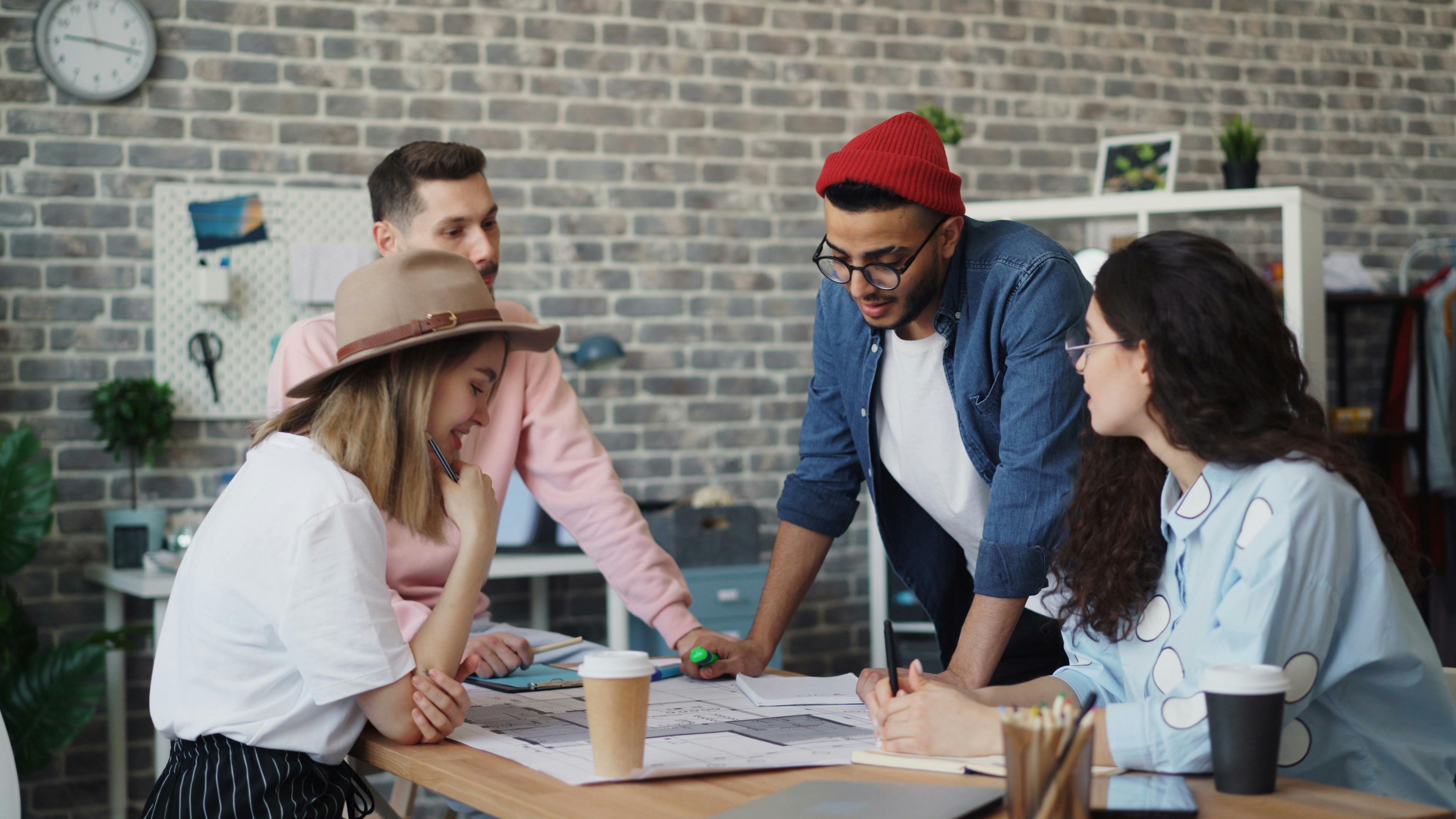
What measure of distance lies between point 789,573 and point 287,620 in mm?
860

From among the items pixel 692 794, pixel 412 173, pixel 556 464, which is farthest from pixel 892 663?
pixel 412 173

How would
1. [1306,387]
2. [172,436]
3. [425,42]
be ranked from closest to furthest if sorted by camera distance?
[1306,387]
[172,436]
[425,42]

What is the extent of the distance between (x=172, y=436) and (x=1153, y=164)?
3251 millimetres

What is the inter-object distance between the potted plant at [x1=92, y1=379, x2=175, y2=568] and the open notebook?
2.87 m

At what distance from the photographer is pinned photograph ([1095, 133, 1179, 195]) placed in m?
4.34

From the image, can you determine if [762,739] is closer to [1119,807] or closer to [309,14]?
[1119,807]

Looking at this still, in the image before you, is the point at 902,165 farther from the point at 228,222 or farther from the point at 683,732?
the point at 228,222

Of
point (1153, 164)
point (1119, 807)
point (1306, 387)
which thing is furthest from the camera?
point (1153, 164)

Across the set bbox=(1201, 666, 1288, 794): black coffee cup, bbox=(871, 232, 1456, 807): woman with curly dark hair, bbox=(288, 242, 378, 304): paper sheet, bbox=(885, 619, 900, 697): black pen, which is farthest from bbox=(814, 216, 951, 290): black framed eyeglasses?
bbox=(288, 242, 378, 304): paper sheet

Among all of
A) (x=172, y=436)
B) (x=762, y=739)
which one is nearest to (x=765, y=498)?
(x=172, y=436)

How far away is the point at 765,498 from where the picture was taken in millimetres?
4457

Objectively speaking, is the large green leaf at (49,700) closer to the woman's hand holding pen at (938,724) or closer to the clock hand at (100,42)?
the clock hand at (100,42)

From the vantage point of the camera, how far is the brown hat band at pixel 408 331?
4.97 ft

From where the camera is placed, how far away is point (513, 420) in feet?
6.91
